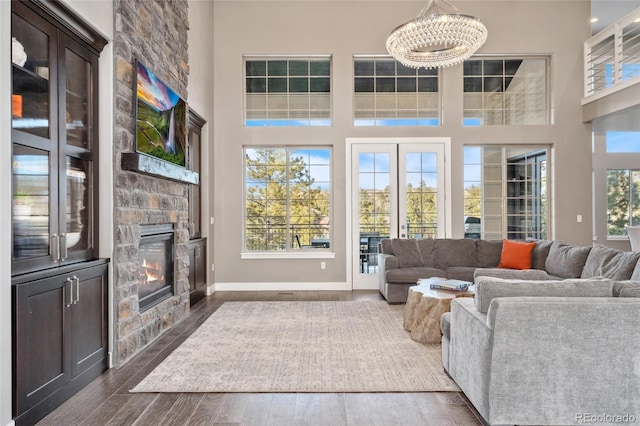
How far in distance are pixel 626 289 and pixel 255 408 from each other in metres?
2.29

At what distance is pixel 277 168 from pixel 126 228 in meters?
3.61

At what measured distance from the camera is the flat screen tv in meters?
3.68

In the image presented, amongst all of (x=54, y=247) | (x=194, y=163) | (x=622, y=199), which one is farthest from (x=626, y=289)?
(x=622, y=199)

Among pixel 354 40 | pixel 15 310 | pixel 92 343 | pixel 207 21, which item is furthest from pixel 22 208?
Answer: pixel 354 40

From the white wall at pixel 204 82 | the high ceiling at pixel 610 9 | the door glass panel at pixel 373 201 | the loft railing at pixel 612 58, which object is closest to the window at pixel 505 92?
the loft railing at pixel 612 58

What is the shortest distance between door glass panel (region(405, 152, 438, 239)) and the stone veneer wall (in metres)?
3.67

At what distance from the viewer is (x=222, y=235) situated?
22.0 feet

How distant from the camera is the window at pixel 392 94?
22.3 ft

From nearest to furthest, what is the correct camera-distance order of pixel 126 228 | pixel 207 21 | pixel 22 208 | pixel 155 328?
pixel 22 208 < pixel 126 228 < pixel 155 328 < pixel 207 21

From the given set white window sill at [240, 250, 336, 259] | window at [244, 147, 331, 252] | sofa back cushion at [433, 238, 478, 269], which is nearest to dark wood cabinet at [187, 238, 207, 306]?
white window sill at [240, 250, 336, 259]

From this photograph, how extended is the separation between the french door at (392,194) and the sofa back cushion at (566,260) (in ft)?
5.59

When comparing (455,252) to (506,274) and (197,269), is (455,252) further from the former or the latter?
(197,269)

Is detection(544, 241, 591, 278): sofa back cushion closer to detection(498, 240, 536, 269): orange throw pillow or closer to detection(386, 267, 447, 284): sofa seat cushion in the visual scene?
detection(498, 240, 536, 269): orange throw pillow

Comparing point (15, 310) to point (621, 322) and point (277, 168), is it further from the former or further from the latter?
point (277, 168)
